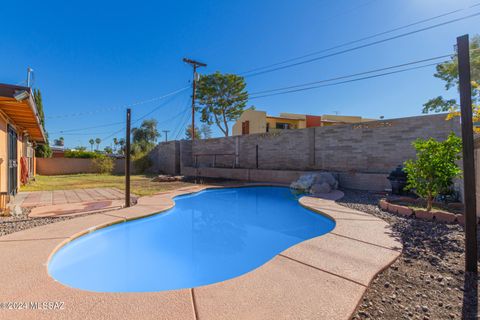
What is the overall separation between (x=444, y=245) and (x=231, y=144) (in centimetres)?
1178

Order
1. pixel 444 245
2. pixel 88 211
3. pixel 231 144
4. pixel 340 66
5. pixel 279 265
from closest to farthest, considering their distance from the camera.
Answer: pixel 279 265, pixel 444 245, pixel 88 211, pixel 340 66, pixel 231 144

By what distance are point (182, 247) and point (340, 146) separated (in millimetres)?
7915

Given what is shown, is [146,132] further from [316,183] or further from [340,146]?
[316,183]

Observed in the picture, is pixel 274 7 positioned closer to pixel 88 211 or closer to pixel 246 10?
pixel 246 10

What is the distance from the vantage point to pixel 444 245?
301 centimetres

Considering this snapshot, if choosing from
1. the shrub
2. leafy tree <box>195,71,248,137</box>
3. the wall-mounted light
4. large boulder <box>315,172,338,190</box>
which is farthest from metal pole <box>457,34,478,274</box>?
leafy tree <box>195,71,248,137</box>

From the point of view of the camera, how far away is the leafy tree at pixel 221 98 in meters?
21.3

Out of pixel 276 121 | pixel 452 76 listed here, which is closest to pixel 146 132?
pixel 276 121

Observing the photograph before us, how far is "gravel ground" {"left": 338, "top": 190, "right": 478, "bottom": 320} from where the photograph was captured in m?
1.71

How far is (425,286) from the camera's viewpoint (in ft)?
6.76

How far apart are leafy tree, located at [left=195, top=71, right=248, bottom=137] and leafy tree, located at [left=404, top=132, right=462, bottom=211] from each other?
1863 cm

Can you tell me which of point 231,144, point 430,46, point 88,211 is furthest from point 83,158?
point 430,46

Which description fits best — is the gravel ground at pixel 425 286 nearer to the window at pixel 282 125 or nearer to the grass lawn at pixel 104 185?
the grass lawn at pixel 104 185

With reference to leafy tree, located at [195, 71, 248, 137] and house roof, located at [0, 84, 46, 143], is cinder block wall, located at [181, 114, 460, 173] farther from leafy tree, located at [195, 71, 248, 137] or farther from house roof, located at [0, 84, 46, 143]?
house roof, located at [0, 84, 46, 143]
